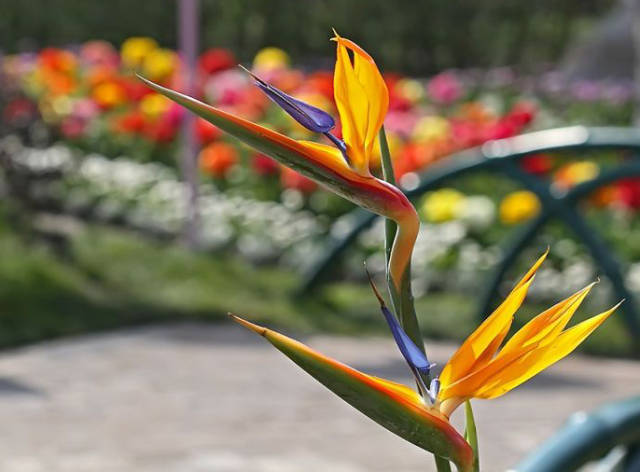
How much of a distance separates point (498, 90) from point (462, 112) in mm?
2076

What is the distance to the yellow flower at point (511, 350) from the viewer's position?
2.07ft

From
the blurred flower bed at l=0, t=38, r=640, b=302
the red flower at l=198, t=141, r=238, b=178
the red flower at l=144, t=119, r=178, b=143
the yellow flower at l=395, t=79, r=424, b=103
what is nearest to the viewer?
the blurred flower bed at l=0, t=38, r=640, b=302

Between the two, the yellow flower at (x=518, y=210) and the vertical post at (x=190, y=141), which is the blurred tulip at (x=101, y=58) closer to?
the vertical post at (x=190, y=141)

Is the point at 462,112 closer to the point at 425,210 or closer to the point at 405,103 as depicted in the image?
the point at 405,103

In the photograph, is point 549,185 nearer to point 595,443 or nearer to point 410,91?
point 595,443

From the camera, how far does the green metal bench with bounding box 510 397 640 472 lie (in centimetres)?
150

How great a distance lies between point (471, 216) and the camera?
7.00 metres

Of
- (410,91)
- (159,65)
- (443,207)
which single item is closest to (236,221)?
(443,207)

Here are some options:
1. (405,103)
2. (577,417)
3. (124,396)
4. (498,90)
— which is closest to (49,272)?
(124,396)

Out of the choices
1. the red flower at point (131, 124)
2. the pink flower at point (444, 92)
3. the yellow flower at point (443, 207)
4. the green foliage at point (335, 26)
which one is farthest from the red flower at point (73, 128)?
the green foliage at point (335, 26)

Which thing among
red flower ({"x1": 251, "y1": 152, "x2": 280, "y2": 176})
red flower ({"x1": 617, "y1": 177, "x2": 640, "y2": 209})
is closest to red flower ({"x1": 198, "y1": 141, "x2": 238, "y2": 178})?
red flower ({"x1": 251, "y1": 152, "x2": 280, "y2": 176})

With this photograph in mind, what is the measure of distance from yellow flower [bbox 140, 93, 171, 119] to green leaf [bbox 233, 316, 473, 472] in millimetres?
8657

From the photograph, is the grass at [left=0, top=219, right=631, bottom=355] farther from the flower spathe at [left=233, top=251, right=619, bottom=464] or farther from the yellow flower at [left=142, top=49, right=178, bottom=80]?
the flower spathe at [left=233, top=251, right=619, bottom=464]

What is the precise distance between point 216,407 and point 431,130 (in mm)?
3794
